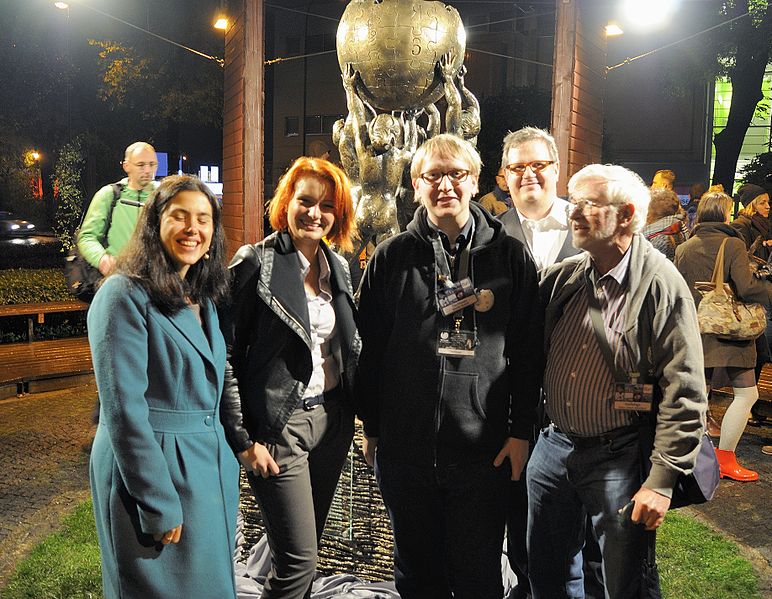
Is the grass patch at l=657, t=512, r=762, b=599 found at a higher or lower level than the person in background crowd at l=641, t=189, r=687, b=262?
lower

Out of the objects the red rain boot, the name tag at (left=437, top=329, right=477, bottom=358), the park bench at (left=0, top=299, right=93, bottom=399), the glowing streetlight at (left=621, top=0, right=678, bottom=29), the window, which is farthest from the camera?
the window

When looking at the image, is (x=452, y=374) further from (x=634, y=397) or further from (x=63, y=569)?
(x=63, y=569)

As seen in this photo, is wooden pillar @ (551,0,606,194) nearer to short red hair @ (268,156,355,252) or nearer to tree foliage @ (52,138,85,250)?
short red hair @ (268,156,355,252)

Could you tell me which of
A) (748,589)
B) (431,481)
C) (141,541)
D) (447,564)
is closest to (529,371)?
(431,481)

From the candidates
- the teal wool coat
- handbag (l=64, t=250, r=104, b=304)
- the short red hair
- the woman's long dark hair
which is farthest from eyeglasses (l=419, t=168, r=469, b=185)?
handbag (l=64, t=250, r=104, b=304)

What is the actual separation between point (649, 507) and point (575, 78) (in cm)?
500

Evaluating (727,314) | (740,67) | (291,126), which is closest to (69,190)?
(727,314)

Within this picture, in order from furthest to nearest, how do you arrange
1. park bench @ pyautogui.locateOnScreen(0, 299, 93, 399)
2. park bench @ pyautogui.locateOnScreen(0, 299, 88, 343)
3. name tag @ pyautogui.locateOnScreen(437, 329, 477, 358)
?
park bench @ pyautogui.locateOnScreen(0, 299, 88, 343) < park bench @ pyautogui.locateOnScreen(0, 299, 93, 399) < name tag @ pyautogui.locateOnScreen(437, 329, 477, 358)

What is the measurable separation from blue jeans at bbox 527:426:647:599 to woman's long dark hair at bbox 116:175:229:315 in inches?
49.9

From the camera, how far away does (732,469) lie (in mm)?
5395

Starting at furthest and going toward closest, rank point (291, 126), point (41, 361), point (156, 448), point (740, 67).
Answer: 1. point (291, 126)
2. point (740, 67)
3. point (41, 361)
4. point (156, 448)

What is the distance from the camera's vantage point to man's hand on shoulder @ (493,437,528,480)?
2.60 m

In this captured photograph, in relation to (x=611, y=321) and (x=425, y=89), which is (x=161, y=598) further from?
(x=425, y=89)

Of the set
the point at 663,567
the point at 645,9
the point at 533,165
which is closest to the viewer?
the point at 533,165
